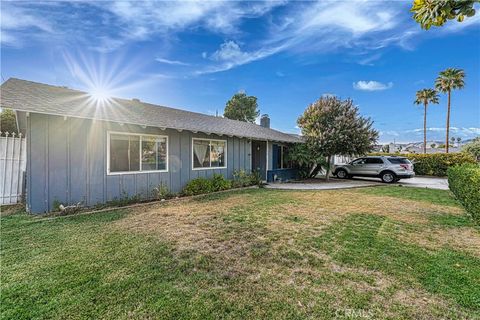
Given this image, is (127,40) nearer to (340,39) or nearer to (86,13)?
(86,13)

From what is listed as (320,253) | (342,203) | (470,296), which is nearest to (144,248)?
(320,253)

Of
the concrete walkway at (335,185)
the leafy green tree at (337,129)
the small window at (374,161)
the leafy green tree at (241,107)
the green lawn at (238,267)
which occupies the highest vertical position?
the leafy green tree at (241,107)

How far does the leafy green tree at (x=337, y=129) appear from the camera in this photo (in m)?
13.4

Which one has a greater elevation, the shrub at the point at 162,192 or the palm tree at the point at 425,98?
the palm tree at the point at 425,98

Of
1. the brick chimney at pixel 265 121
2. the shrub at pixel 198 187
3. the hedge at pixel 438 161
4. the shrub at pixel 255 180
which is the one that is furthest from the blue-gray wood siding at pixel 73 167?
the hedge at pixel 438 161

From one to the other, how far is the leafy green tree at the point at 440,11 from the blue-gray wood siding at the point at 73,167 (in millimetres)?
7917

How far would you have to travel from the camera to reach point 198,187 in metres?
9.60

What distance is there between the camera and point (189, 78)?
1454 centimetres

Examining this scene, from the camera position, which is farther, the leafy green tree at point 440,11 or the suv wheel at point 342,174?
the suv wheel at point 342,174

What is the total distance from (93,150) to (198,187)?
13.2ft

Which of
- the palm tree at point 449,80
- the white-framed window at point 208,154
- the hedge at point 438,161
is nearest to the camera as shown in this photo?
the white-framed window at point 208,154

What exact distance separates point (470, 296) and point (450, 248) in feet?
5.89

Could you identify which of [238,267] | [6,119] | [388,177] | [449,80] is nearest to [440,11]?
[238,267]

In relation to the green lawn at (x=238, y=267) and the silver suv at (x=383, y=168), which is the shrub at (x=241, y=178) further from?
the silver suv at (x=383, y=168)
